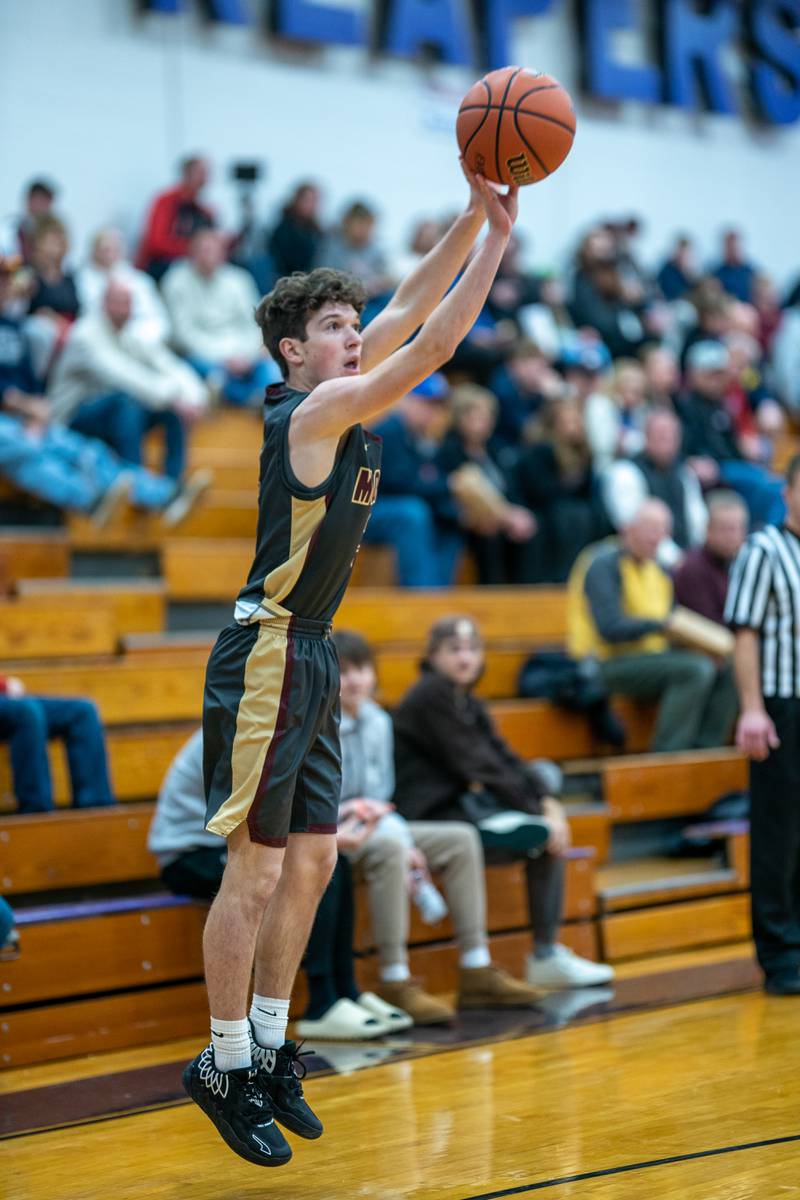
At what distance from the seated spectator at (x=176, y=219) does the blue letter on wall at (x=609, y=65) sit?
4508 millimetres

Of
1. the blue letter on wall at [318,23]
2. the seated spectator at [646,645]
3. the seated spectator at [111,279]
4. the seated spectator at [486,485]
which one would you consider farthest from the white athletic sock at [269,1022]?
the blue letter on wall at [318,23]

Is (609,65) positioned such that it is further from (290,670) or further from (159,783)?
(290,670)

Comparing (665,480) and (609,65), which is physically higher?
(609,65)

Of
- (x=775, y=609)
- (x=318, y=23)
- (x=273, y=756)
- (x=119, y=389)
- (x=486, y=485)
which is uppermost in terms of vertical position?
(x=318, y=23)

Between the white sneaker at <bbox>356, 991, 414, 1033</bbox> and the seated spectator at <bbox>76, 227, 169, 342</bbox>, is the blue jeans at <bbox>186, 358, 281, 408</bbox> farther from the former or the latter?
the white sneaker at <bbox>356, 991, 414, 1033</bbox>

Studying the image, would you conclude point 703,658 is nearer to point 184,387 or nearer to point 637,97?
point 184,387

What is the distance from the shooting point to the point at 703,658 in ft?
21.4

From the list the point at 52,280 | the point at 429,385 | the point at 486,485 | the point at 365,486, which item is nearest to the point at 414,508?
the point at 486,485

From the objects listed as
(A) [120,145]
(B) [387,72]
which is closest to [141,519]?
→ (A) [120,145]

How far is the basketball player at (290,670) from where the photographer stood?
299 centimetres

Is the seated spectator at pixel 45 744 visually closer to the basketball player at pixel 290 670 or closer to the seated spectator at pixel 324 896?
the seated spectator at pixel 324 896

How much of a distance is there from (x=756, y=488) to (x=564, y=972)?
4801 millimetres

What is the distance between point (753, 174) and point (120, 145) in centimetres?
642

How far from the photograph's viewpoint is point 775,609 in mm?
4809
